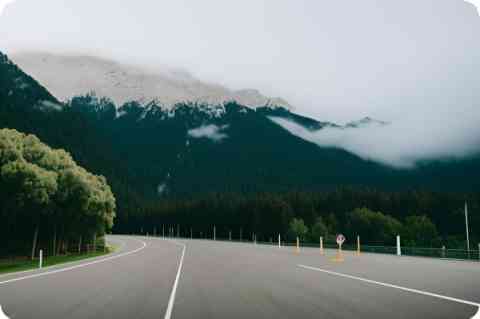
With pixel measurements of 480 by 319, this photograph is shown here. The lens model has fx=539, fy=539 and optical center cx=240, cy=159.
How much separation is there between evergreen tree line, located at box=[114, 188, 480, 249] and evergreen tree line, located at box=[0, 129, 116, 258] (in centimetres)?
7190

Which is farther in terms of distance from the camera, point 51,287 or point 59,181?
point 59,181

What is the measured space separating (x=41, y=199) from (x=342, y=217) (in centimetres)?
11704

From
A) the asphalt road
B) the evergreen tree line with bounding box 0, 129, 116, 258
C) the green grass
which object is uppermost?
the evergreen tree line with bounding box 0, 129, 116, 258

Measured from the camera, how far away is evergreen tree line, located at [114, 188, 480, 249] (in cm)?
13200

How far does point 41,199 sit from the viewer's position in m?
40.2

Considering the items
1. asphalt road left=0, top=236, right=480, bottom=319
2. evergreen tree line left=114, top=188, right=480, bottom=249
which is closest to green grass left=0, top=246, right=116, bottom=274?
asphalt road left=0, top=236, right=480, bottom=319

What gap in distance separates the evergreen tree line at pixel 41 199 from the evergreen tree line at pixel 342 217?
71905mm

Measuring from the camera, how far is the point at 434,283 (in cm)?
1599

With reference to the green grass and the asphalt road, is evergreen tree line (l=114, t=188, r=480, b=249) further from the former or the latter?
the asphalt road

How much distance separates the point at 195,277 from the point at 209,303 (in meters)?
7.25

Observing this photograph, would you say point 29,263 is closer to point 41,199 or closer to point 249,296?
point 41,199

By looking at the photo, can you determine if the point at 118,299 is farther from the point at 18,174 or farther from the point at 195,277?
the point at 18,174

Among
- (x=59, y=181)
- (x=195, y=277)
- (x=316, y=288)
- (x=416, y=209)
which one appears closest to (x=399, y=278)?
(x=316, y=288)

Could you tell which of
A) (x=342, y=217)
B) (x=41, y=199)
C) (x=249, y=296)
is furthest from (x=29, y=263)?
(x=342, y=217)
